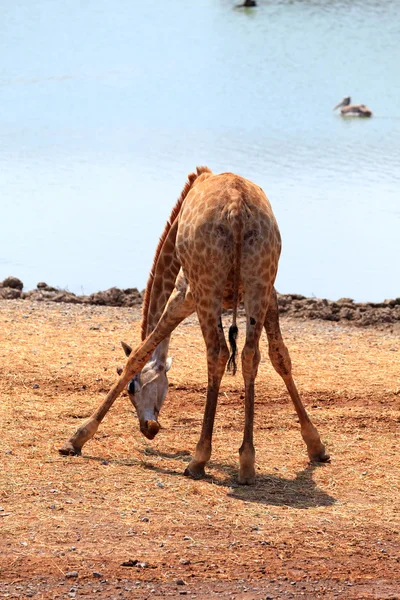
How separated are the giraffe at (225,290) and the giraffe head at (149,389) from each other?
0.25 m

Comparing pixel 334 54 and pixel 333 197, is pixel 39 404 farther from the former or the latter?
pixel 334 54

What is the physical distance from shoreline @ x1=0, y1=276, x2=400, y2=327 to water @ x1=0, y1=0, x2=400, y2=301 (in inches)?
41.7

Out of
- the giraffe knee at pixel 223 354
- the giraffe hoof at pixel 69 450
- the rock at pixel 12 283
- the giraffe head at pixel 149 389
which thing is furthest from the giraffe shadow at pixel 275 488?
the rock at pixel 12 283

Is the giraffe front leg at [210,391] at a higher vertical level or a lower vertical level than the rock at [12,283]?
lower

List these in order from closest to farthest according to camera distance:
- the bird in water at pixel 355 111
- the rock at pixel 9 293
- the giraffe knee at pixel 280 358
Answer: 1. the giraffe knee at pixel 280 358
2. the rock at pixel 9 293
3. the bird in water at pixel 355 111

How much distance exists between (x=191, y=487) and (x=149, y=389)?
57.6 inches

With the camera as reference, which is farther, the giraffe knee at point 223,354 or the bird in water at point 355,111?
the bird in water at point 355,111

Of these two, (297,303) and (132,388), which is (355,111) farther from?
(132,388)

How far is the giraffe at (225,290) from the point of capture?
6.91 m

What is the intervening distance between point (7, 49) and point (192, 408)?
1255 inches

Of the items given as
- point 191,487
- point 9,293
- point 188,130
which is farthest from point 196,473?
point 188,130

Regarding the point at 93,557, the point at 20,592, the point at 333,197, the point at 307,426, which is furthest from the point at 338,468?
the point at 333,197

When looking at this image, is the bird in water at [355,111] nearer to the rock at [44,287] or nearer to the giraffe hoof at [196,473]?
the rock at [44,287]

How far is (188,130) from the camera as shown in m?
25.4
